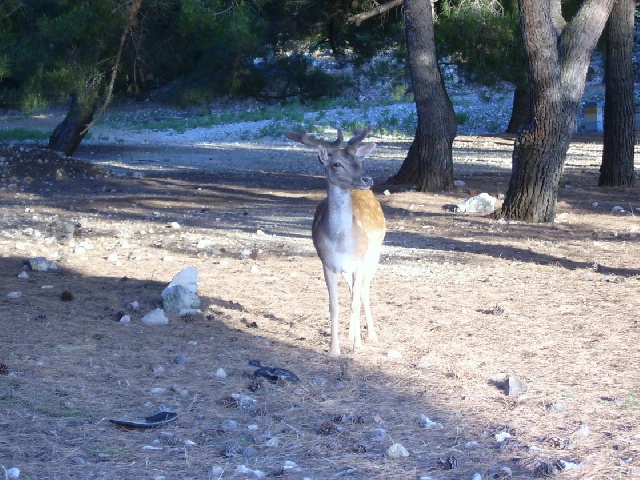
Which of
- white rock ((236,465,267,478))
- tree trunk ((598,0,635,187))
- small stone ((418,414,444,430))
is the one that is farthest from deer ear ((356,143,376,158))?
tree trunk ((598,0,635,187))

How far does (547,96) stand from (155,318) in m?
7.16

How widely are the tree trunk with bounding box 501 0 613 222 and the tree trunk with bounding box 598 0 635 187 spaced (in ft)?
11.4

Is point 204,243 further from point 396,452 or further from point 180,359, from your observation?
point 396,452

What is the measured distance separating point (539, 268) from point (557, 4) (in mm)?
5747

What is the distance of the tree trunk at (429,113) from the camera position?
51.9ft

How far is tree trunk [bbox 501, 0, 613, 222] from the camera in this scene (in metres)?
12.2

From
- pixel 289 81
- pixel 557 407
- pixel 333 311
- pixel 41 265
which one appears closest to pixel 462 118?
pixel 289 81

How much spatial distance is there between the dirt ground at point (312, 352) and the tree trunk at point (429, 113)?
2524 millimetres

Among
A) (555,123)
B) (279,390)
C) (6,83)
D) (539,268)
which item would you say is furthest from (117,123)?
(279,390)

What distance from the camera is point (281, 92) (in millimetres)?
20438

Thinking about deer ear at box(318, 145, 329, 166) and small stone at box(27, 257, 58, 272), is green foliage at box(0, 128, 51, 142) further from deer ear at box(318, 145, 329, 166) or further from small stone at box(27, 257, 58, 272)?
deer ear at box(318, 145, 329, 166)

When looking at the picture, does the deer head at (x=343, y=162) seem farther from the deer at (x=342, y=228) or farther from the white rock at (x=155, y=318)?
the white rock at (x=155, y=318)

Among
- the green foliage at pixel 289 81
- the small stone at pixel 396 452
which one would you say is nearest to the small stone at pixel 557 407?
the small stone at pixel 396 452

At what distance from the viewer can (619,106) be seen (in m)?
16.1
